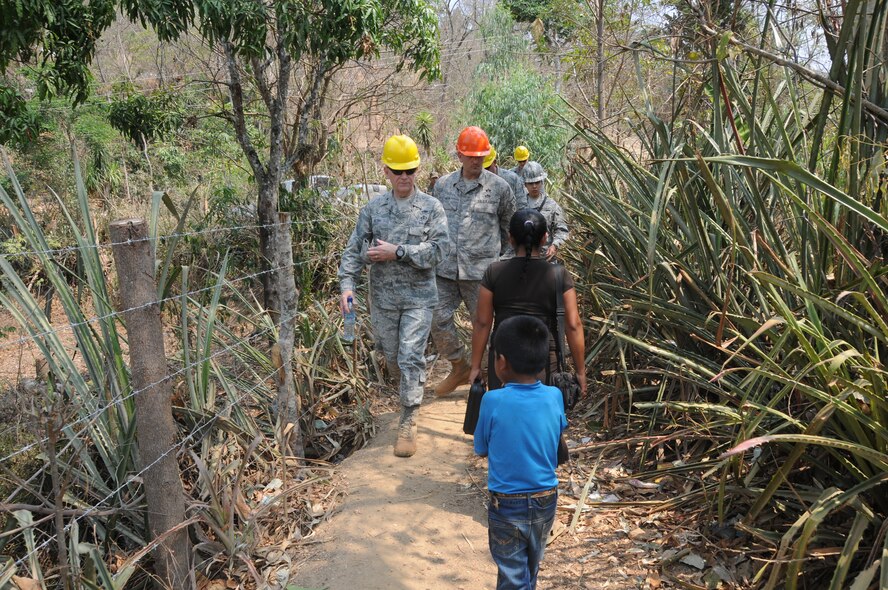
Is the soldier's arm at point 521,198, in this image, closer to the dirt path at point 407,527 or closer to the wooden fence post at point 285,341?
the dirt path at point 407,527

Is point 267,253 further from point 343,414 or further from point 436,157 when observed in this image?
point 436,157

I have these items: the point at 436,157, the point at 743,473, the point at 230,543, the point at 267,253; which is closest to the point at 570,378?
the point at 743,473

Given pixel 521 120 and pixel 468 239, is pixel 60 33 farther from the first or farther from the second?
pixel 521 120

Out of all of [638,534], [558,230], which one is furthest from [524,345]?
[558,230]

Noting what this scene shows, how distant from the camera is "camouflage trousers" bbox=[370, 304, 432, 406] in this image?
173 inches

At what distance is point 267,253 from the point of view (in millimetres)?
7434

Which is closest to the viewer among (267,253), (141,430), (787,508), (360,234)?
(787,508)

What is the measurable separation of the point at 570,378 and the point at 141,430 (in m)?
1.85

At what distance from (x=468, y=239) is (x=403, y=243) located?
2.95 ft

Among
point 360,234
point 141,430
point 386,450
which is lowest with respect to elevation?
point 386,450

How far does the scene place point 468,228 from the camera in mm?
5215

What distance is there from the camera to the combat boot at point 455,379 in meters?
5.34

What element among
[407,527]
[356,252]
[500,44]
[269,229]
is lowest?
[407,527]

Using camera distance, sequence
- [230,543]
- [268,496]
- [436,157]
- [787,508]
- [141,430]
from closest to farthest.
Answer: [787,508] < [141,430] < [230,543] < [268,496] < [436,157]
